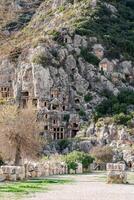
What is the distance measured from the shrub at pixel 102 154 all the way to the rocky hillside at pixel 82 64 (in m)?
10.8

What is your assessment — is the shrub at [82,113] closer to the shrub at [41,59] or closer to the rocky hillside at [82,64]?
the rocky hillside at [82,64]

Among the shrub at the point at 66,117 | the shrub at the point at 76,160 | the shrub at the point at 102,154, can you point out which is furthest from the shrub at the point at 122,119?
the shrub at the point at 76,160

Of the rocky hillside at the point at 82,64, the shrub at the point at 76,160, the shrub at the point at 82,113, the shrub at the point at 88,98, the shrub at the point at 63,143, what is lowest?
the shrub at the point at 76,160

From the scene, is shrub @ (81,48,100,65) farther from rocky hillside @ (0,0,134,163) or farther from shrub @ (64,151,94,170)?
shrub @ (64,151,94,170)

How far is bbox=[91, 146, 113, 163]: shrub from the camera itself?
99.8m

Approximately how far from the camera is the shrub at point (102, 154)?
327 feet

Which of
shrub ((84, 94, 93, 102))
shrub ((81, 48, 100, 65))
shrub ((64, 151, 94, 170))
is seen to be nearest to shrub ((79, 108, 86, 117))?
shrub ((84, 94, 93, 102))

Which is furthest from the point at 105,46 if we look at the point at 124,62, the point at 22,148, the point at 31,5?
the point at 22,148

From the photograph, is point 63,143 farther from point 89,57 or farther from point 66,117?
point 89,57

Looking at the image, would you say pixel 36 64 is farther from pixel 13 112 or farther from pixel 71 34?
pixel 13 112

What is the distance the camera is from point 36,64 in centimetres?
12725

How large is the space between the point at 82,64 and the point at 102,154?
34725 mm

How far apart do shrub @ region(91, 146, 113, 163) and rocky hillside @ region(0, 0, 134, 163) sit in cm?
1076

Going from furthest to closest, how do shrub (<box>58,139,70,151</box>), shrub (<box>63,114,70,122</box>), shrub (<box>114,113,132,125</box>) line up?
shrub (<box>63,114,70,122</box>) → shrub (<box>114,113,132,125</box>) → shrub (<box>58,139,70,151</box>)
